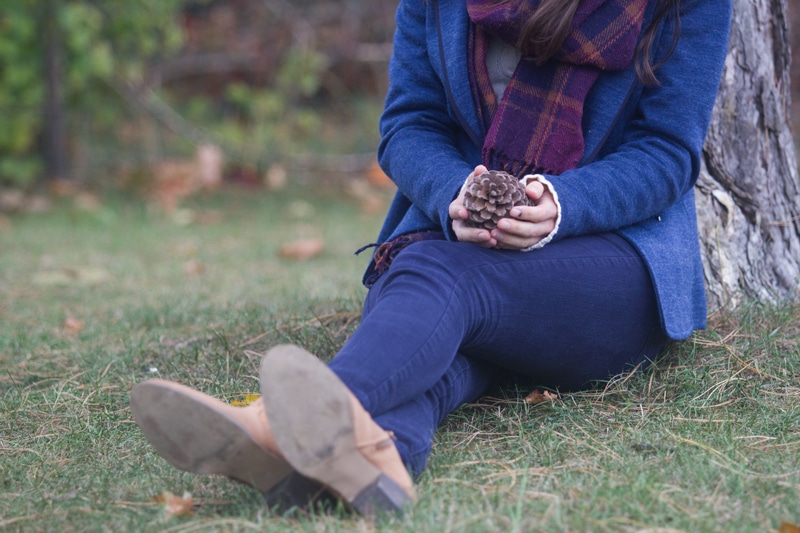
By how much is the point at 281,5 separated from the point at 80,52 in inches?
69.1

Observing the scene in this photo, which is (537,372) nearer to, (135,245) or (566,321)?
(566,321)

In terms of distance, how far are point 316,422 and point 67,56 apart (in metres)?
5.93

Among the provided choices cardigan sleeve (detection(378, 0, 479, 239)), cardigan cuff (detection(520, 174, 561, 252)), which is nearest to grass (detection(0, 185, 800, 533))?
cardigan cuff (detection(520, 174, 561, 252))

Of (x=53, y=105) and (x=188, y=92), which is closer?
(x=53, y=105)

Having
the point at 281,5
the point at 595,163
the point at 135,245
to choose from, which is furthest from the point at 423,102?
the point at 281,5

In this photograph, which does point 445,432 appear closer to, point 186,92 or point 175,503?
point 175,503

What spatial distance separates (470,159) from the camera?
2.21 meters

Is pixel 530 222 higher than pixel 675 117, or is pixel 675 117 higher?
pixel 675 117

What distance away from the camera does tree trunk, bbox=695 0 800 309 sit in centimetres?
255

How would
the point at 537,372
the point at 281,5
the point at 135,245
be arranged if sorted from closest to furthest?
1. the point at 537,372
2. the point at 135,245
3. the point at 281,5

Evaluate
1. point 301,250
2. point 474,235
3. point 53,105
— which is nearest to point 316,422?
point 474,235

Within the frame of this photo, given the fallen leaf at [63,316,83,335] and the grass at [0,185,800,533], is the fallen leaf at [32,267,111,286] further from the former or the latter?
the fallen leaf at [63,316,83,335]

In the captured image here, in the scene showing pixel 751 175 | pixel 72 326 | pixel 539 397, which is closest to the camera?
pixel 539 397

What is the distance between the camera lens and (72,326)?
10.5 ft
